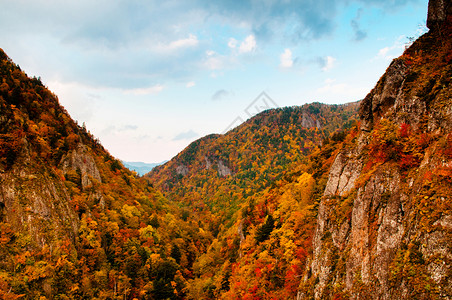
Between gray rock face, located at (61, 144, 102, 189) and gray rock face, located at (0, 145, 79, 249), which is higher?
gray rock face, located at (61, 144, 102, 189)

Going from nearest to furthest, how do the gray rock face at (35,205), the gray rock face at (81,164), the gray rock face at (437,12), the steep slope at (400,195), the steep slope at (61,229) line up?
the steep slope at (400,195) < the gray rock face at (437,12) < the steep slope at (61,229) < the gray rock face at (35,205) < the gray rock face at (81,164)

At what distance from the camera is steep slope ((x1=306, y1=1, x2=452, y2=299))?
31.8 ft

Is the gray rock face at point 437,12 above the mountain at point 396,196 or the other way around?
above

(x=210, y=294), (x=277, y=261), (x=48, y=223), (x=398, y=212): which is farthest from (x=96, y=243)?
(x=398, y=212)

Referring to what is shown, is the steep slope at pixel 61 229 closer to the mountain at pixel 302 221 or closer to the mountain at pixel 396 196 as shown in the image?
Result: the mountain at pixel 302 221

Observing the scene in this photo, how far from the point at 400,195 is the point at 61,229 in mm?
38554

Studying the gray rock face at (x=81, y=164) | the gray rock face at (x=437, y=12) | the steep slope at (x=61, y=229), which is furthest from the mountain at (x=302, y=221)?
the gray rock face at (x=81, y=164)

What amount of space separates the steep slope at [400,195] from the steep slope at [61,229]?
29.2 m

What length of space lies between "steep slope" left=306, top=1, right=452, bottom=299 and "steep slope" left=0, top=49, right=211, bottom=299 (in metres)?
29.2

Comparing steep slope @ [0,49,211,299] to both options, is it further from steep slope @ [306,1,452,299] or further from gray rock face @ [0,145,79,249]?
steep slope @ [306,1,452,299]

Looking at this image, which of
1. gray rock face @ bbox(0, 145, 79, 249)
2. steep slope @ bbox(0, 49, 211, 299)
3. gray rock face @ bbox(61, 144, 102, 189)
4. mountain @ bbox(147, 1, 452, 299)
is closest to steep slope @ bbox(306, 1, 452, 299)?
mountain @ bbox(147, 1, 452, 299)

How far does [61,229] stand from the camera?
31250 mm

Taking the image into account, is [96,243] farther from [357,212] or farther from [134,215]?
[357,212]

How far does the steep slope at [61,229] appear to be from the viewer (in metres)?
26.2
